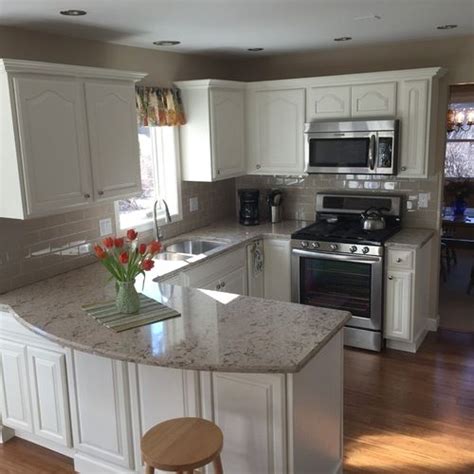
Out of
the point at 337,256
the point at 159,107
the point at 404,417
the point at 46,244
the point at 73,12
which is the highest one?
the point at 73,12

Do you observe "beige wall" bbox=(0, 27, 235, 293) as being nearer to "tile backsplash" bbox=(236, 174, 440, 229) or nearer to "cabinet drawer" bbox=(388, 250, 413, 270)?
"tile backsplash" bbox=(236, 174, 440, 229)

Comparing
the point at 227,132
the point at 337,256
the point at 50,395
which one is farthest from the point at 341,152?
the point at 50,395

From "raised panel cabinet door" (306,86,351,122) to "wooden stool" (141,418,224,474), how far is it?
2.96 m

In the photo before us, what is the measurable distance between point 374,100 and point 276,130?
0.87m

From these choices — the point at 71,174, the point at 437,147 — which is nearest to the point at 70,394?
the point at 71,174

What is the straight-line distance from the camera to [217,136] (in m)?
4.35

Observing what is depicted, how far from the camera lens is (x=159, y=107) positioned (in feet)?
13.2

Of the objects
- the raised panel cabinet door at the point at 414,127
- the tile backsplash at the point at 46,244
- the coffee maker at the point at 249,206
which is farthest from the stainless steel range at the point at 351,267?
the tile backsplash at the point at 46,244

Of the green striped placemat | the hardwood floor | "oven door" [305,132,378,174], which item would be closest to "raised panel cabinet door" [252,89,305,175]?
"oven door" [305,132,378,174]

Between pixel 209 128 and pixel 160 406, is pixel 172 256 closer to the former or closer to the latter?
pixel 209 128

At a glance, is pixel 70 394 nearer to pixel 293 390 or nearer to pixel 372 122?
pixel 293 390

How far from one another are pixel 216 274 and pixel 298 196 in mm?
1407

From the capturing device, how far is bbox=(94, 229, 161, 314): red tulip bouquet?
2.53 meters

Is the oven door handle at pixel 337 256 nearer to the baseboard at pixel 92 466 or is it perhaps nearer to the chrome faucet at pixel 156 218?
the chrome faucet at pixel 156 218
